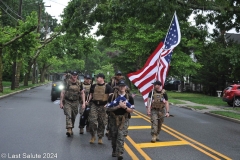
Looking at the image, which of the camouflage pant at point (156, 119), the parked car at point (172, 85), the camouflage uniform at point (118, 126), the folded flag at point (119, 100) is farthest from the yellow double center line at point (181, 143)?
the parked car at point (172, 85)

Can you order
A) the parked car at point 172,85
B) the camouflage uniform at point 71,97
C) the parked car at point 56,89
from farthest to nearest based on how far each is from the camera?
the parked car at point 172,85, the parked car at point 56,89, the camouflage uniform at point 71,97

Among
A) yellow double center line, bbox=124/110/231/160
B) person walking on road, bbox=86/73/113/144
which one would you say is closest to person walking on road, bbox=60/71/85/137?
person walking on road, bbox=86/73/113/144

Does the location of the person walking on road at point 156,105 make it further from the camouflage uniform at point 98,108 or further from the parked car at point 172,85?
the parked car at point 172,85

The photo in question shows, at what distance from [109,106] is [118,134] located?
0.63 meters

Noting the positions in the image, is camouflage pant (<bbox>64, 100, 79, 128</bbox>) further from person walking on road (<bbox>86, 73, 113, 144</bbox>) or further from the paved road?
person walking on road (<bbox>86, 73, 113, 144</bbox>)

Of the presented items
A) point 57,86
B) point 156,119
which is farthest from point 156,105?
point 57,86

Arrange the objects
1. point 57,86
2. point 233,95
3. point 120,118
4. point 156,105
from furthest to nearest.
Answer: point 233,95, point 57,86, point 156,105, point 120,118

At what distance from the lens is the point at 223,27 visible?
1861 cm

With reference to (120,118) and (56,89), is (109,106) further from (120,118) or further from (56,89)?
(56,89)

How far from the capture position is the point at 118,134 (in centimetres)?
652

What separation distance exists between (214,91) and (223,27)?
791 inches

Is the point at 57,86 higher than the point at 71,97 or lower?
higher

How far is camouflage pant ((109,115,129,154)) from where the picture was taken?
21.1ft

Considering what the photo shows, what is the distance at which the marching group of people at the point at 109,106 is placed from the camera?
6.59 metres
